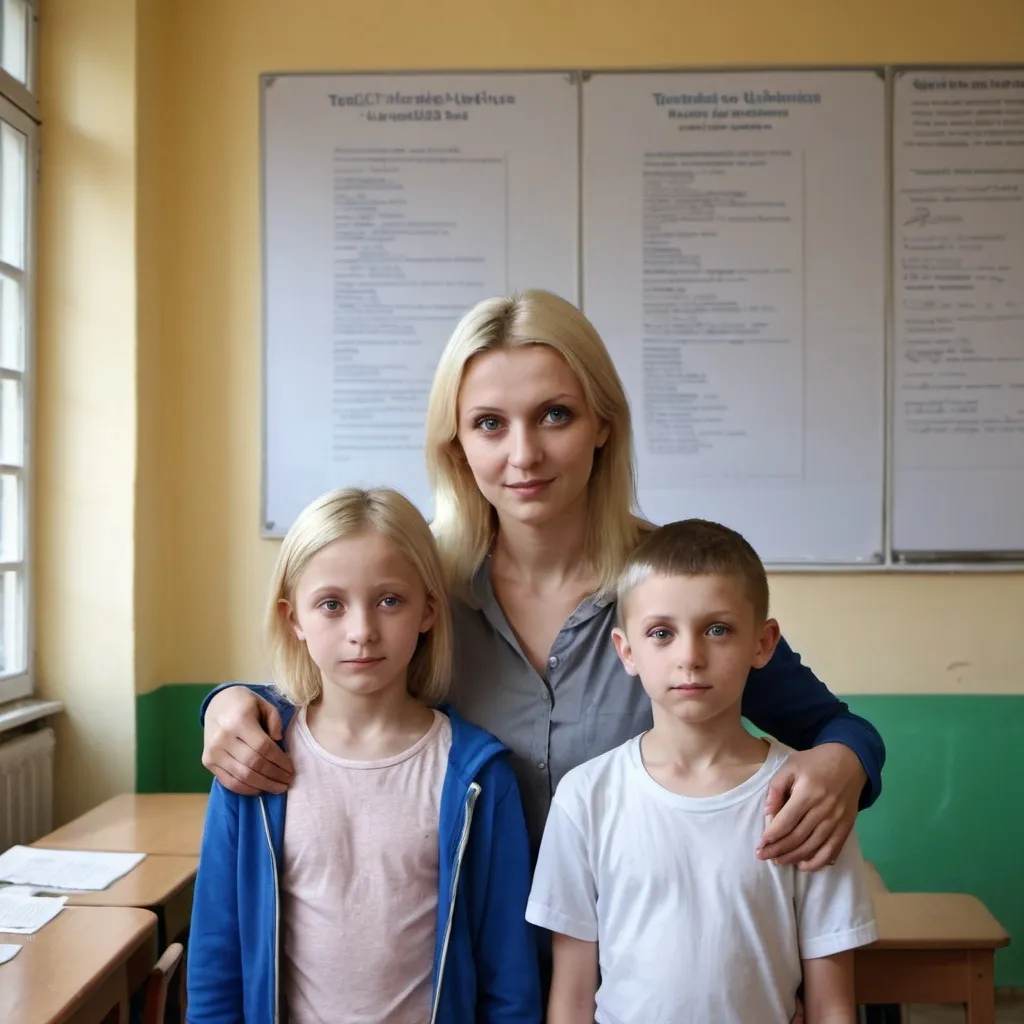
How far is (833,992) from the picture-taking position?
1200 mm

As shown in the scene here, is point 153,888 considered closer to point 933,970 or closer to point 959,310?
point 933,970

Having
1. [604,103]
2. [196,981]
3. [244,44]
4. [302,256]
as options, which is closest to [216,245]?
[302,256]

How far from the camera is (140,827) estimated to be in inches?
104

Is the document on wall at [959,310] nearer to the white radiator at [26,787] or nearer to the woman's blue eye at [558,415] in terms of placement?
the woman's blue eye at [558,415]

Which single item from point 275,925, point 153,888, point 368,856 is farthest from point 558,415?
point 153,888

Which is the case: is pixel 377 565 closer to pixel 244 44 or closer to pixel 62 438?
pixel 62 438

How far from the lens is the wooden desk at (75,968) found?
63.0 inches

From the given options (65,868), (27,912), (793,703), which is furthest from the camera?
(65,868)

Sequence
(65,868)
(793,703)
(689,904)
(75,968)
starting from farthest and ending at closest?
(65,868)
(75,968)
(793,703)
(689,904)

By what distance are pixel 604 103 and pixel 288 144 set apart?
0.99 m

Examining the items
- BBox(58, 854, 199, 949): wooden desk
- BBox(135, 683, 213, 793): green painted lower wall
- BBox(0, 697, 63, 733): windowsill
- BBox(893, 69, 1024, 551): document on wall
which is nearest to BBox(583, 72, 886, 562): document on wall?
BBox(893, 69, 1024, 551): document on wall

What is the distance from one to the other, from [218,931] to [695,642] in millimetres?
699

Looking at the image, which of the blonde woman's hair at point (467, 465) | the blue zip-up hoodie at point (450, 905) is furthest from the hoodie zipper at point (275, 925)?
the blonde woman's hair at point (467, 465)

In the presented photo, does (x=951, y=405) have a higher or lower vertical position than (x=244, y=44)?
lower
